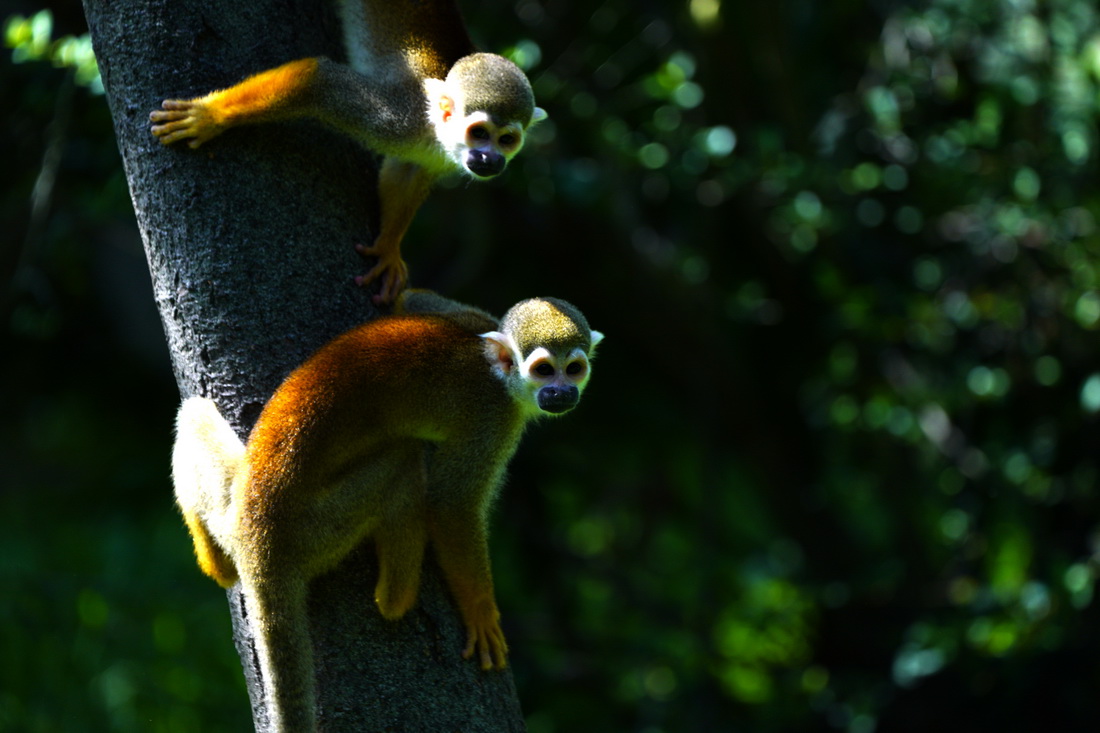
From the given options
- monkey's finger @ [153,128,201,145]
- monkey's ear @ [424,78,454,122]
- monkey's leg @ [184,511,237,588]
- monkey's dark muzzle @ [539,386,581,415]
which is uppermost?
monkey's ear @ [424,78,454,122]

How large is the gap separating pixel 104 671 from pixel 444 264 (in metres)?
3.37

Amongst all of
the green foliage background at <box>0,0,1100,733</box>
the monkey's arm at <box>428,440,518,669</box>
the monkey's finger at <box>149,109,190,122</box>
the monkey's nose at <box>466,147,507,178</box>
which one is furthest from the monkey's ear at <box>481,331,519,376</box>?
the green foliage background at <box>0,0,1100,733</box>

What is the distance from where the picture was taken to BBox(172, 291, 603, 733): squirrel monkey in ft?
8.69

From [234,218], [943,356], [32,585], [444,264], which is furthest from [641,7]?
[32,585]

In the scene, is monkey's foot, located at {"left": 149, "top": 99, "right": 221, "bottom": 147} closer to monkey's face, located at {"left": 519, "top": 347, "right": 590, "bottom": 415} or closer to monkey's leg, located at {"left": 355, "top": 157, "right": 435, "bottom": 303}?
monkey's leg, located at {"left": 355, "top": 157, "right": 435, "bottom": 303}

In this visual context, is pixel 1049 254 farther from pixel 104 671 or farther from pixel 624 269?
pixel 104 671

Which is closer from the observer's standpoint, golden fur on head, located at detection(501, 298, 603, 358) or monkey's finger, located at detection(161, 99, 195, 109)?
monkey's finger, located at detection(161, 99, 195, 109)

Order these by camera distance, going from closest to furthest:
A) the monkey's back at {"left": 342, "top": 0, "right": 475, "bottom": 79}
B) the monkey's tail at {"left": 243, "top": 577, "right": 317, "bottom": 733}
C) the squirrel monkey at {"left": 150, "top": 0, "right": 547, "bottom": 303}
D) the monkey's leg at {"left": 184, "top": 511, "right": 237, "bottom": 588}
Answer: the monkey's tail at {"left": 243, "top": 577, "right": 317, "bottom": 733} → the monkey's leg at {"left": 184, "top": 511, "right": 237, "bottom": 588} → the squirrel monkey at {"left": 150, "top": 0, "right": 547, "bottom": 303} → the monkey's back at {"left": 342, "top": 0, "right": 475, "bottom": 79}

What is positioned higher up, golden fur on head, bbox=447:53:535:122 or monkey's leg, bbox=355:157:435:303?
golden fur on head, bbox=447:53:535:122

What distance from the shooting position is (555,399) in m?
3.34

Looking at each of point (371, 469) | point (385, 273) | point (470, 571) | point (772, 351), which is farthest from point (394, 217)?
point (772, 351)

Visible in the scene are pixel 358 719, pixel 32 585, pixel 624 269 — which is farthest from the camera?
pixel 624 269

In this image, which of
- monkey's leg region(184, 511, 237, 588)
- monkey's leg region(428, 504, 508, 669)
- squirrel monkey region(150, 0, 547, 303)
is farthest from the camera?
squirrel monkey region(150, 0, 547, 303)

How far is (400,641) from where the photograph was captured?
2615 mm
